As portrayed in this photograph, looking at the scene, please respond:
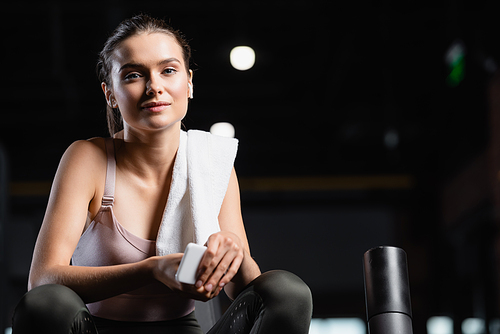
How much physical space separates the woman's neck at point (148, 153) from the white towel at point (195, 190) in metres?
0.04

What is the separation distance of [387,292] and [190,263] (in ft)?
1.14

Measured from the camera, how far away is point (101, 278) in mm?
901

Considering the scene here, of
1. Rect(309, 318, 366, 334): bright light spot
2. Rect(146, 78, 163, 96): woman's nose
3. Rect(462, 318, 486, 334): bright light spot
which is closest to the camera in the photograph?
Rect(146, 78, 163, 96): woman's nose

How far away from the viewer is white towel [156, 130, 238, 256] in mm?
1112

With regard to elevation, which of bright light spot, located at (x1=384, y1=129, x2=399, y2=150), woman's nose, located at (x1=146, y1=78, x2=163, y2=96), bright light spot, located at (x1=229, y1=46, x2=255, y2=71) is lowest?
woman's nose, located at (x1=146, y1=78, x2=163, y2=96)

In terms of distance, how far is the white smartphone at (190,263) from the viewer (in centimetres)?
81

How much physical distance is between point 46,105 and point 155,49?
5.33 metres

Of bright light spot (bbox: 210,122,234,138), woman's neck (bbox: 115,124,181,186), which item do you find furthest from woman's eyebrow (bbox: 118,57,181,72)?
bright light spot (bbox: 210,122,234,138)

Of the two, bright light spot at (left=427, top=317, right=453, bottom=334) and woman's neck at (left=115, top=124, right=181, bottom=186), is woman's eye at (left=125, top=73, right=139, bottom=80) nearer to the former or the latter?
woman's neck at (left=115, top=124, right=181, bottom=186)

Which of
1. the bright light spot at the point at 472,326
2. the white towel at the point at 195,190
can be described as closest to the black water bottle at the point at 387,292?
the white towel at the point at 195,190

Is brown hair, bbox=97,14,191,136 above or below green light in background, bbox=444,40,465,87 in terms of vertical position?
below

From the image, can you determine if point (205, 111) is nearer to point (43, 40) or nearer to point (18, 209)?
point (43, 40)

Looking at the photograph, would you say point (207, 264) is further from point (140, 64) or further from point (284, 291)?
point (140, 64)

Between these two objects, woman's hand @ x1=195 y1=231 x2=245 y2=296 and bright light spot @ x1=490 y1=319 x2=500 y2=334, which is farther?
bright light spot @ x1=490 y1=319 x2=500 y2=334
